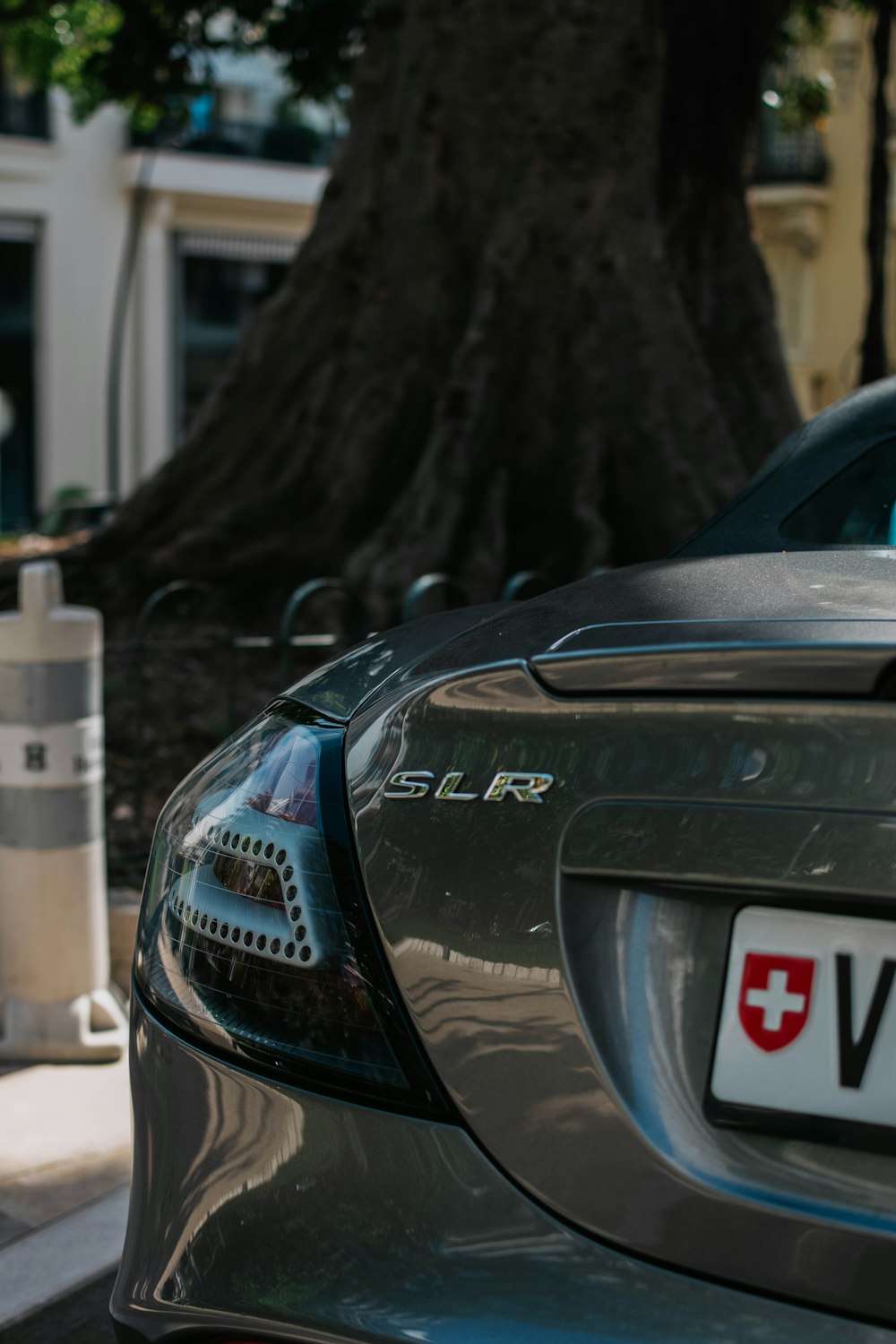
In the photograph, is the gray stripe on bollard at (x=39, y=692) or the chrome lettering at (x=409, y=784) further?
the gray stripe on bollard at (x=39, y=692)

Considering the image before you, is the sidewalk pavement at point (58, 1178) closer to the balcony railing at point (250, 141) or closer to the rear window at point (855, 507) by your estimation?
the rear window at point (855, 507)

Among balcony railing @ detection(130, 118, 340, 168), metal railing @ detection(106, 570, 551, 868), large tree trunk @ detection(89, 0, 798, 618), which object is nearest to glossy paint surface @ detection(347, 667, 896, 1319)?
metal railing @ detection(106, 570, 551, 868)

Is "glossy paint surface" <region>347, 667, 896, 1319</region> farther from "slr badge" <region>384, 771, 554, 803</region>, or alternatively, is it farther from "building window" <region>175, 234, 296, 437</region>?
"building window" <region>175, 234, 296, 437</region>

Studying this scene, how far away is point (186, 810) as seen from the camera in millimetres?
1800

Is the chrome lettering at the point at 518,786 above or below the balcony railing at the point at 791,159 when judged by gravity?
below

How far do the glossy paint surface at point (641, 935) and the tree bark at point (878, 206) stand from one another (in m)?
10.2

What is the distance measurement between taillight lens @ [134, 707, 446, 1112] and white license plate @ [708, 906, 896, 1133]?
283 millimetres

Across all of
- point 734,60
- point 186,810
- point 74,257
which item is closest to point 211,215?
point 74,257

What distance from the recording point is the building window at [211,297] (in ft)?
98.7

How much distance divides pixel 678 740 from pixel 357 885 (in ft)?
1.18

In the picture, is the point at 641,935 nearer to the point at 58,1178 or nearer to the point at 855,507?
the point at 855,507

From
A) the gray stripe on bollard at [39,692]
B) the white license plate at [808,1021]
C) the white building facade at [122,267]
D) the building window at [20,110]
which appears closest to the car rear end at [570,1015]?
the white license plate at [808,1021]

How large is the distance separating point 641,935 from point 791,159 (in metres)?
33.4

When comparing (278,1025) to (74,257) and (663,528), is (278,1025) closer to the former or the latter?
(663,528)
